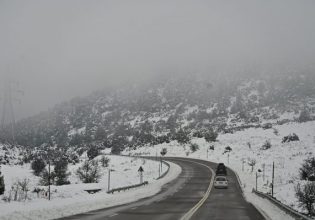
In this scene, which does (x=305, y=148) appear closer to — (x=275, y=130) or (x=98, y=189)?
(x=275, y=130)

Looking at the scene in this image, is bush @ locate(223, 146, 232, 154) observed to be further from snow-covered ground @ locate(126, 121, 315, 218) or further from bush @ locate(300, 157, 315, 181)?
bush @ locate(300, 157, 315, 181)

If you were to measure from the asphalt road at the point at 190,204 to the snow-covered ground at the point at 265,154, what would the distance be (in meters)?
4.48

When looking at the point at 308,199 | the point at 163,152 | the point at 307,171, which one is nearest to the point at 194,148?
the point at 163,152

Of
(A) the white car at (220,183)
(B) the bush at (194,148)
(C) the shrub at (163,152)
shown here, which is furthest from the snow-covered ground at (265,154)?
(A) the white car at (220,183)

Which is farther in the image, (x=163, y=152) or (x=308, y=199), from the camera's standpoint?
(x=163, y=152)

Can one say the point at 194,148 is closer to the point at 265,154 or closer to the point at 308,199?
the point at 265,154

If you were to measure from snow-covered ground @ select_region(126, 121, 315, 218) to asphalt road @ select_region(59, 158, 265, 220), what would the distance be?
4.48 metres

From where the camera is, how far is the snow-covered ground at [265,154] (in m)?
53.5

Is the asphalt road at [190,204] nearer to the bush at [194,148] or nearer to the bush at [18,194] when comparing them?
the bush at [18,194]

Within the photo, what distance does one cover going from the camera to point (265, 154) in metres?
89.7

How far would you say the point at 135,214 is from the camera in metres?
23.7

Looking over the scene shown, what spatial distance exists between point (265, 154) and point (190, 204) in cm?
6080

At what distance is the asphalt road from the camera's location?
23469 millimetres

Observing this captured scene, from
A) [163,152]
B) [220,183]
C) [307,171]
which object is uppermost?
[163,152]
